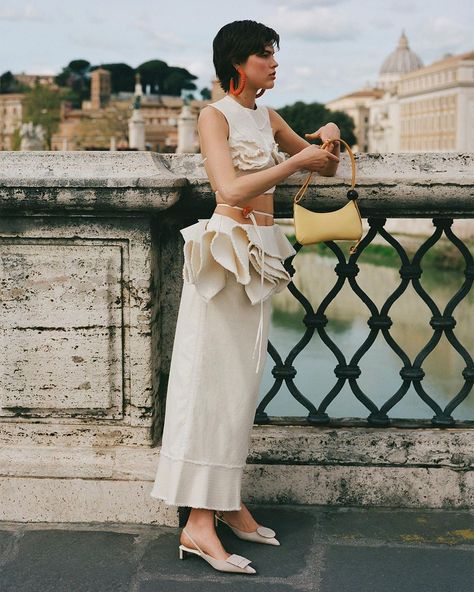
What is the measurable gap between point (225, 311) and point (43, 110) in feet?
251

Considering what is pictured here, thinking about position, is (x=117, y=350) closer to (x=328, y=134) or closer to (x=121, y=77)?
(x=328, y=134)

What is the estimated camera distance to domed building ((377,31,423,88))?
4541 inches

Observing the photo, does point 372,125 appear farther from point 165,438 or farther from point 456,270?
point 165,438

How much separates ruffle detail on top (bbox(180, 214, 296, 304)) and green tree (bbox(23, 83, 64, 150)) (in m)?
73.0

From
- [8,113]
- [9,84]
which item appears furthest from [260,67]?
[9,84]

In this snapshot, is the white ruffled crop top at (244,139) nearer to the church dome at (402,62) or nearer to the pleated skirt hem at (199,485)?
the pleated skirt hem at (199,485)

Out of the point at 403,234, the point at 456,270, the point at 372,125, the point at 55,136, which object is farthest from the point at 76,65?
the point at 456,270

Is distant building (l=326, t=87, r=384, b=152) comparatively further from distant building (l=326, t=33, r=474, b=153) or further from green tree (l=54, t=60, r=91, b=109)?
green tree (l=54, t=60, r=91, b=109)

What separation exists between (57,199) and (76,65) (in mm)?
116819

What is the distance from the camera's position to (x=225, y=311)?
232 centimetres

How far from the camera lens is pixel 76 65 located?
115 m

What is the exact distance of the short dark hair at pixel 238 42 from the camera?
90.4 inches

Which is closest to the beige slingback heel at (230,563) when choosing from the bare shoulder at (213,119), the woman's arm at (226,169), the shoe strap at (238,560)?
the shoe strap at (238,560)

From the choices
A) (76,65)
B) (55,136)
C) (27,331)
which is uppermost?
(76,65)
